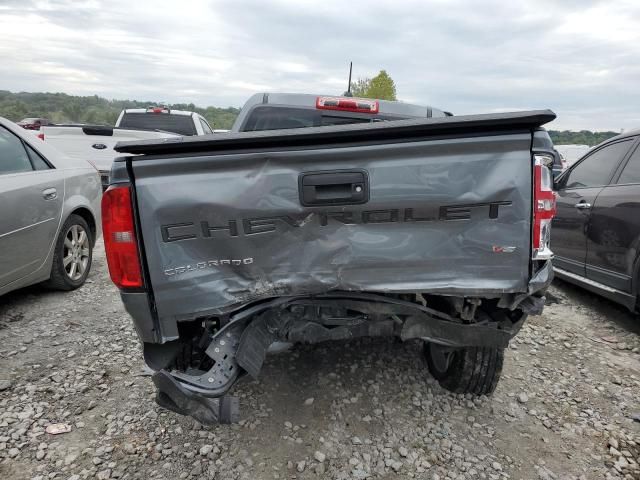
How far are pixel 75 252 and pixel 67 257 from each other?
0.45 feet

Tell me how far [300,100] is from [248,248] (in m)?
2.05

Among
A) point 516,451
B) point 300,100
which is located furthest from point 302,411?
point 300,100

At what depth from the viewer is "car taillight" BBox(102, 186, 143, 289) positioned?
6.83ft

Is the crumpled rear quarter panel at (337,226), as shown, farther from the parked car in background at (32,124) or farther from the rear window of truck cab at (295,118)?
the parked car in background at (32,124)

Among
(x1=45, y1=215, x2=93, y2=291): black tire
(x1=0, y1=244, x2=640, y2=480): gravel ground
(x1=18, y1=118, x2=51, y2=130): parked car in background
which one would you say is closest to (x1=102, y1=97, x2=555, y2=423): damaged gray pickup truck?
(x1=0, y1=244, x2=640, y2=480): gravel ground

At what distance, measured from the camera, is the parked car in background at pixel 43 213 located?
3791mm

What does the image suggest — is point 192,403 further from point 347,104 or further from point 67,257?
point 67,257

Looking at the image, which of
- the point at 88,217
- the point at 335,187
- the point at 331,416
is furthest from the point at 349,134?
the point at 88,217

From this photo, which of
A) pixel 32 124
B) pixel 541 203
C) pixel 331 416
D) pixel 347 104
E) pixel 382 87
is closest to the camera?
pixel 541 203

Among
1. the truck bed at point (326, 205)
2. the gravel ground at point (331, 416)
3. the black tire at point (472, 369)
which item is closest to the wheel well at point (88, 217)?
the gravel ground at point (331, 416)

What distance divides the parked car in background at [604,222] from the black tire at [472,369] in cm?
193

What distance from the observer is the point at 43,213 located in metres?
4.13

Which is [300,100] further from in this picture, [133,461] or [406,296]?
[133,461]

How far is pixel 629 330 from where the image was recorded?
13.8ft
